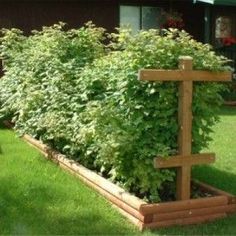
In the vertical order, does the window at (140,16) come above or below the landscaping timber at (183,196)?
above

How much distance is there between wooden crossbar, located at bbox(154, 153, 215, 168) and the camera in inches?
255

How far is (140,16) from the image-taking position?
19.1 m

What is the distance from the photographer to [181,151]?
21.9 ft

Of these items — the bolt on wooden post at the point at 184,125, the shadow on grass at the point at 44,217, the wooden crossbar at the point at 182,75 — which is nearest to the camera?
the shadow on grass at the point at 44,217

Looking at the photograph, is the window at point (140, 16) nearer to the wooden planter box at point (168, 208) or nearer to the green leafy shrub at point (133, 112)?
the green leafy shrub at point (133, 112)

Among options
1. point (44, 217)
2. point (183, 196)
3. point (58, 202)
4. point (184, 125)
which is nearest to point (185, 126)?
point (184, 125)

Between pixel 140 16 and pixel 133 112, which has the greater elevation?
pixel 140 16

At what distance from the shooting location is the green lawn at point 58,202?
618 centimetres

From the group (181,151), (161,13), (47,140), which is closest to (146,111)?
(181,151)

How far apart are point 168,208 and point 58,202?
1.30 m

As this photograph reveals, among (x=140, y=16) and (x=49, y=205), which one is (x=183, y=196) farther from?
(x=140, y=16)

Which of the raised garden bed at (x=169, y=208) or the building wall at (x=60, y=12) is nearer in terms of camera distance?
the raised garden bed at (x=169, y=208)

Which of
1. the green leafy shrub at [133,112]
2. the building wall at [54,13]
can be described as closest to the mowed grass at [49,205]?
the green leafy shrub at [133,112]

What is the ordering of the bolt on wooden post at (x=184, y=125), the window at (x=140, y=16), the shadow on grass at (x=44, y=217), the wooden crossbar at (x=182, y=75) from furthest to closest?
the window at (x=140, y=16)
the bolt on wooden post at (x=184, y=125)
the wooden crossbar at (x=182, y=75)
the shadow on grass at (x=44, y=217)
